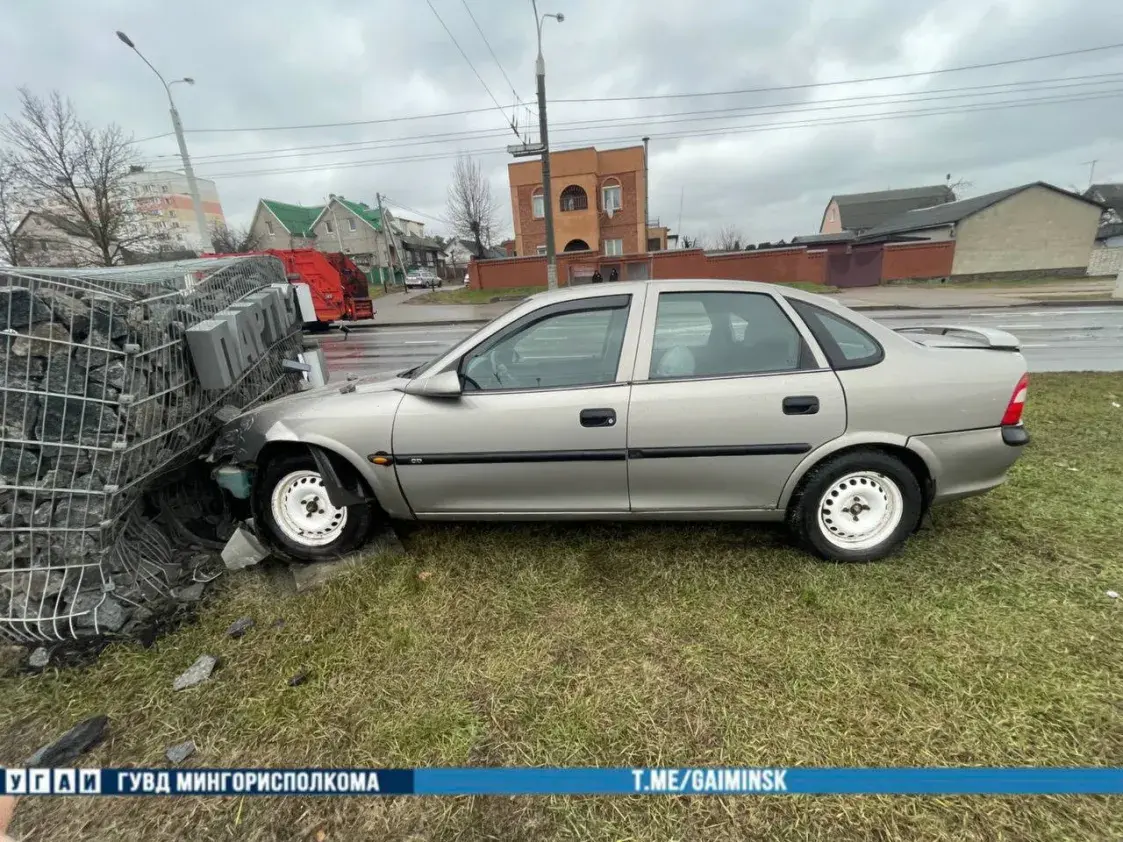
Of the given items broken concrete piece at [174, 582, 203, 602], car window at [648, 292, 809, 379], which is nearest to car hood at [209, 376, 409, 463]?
broken concrete piece at [174, 582, 203, 602]

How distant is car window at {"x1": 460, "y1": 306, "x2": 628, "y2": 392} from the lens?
287cm

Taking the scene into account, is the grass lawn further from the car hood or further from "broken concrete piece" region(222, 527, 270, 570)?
the car hood

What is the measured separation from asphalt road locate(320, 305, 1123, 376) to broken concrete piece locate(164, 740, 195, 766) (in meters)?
4.28

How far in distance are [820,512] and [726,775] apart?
6.32 ft

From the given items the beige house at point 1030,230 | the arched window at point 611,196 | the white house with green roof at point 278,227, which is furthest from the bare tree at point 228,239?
the beige house at point 1030,230

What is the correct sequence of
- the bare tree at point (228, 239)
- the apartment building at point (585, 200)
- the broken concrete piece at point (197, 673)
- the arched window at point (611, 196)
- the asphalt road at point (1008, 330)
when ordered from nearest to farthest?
1. the broken concrete piece at point (197, 673)
2. the asphalt road at point (1008, 330)
3. the apartment building at point (585, 200)
4. the arched window at point (611, 196)
5. the bare tree at point (228, 239)

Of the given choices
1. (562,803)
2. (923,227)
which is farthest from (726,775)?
(923,227)

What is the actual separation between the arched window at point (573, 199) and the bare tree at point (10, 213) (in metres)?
26.3

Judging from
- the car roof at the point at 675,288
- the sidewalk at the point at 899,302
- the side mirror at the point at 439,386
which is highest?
the car roof at the point at 675,288

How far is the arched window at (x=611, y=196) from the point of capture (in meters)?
36.1

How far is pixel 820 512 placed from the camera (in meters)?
2.88

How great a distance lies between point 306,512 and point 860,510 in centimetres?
321

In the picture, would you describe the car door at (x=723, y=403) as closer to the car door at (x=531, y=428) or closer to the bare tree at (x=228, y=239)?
the car door at (x=531, y=428)

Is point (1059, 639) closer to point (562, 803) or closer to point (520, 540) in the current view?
point (562, 803)
